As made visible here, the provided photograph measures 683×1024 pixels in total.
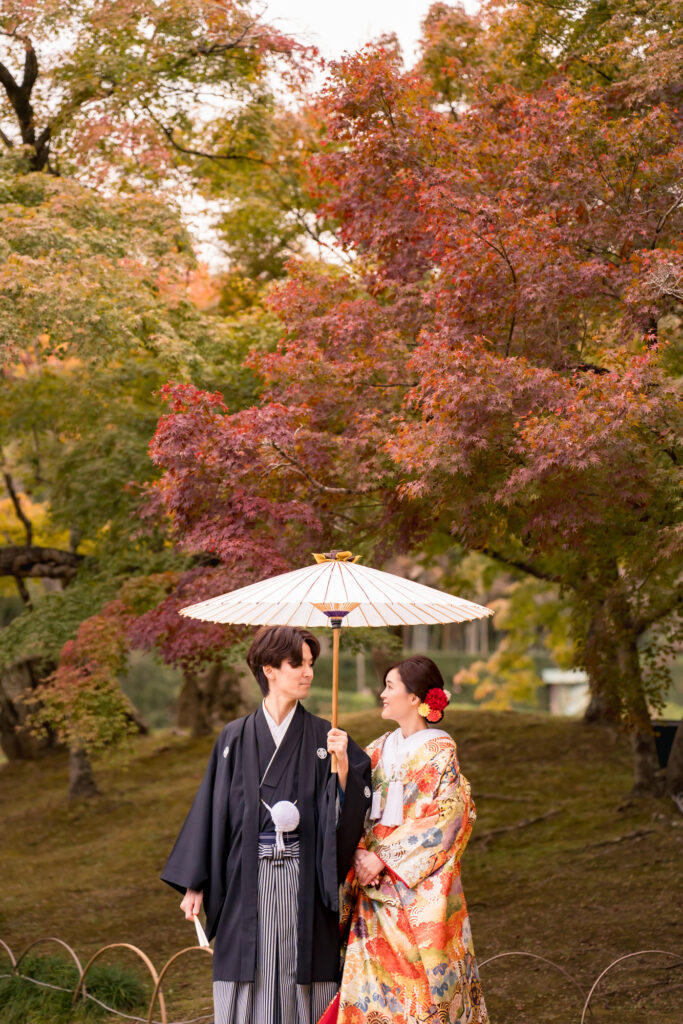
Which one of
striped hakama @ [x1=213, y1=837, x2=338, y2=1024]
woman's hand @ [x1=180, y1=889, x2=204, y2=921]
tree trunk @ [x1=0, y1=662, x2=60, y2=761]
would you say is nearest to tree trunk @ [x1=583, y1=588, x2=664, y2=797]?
striped hakama @ [x1=213, y1=837, x2=338, y2=1024]

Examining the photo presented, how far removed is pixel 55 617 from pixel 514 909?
4412 millimetres

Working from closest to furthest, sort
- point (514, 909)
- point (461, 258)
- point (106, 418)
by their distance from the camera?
point (461, 258), point (514, 909), point (106, 418)

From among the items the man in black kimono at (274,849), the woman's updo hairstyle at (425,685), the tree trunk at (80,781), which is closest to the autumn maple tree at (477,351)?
the woman's updo hairstyle at (425,685)

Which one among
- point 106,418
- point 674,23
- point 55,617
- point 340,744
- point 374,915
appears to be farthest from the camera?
point 106,418

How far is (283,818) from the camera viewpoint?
3186mm

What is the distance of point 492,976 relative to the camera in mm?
5574

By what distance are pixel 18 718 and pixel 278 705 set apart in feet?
38.2

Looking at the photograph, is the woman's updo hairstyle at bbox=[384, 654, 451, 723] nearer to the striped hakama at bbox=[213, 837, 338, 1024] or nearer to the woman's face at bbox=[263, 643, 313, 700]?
the woman's face at bbox=[263, 643, 313, 700]

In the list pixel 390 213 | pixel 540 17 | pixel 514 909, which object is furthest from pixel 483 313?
pixel 514 909

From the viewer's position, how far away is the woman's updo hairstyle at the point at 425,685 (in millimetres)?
3389

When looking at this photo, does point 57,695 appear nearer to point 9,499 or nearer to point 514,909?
point 514,909

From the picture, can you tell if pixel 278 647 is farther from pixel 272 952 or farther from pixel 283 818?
pixel 272 952

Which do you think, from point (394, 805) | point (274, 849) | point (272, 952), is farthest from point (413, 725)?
point (272, 952)

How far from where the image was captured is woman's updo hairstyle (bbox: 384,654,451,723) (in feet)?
11.1
